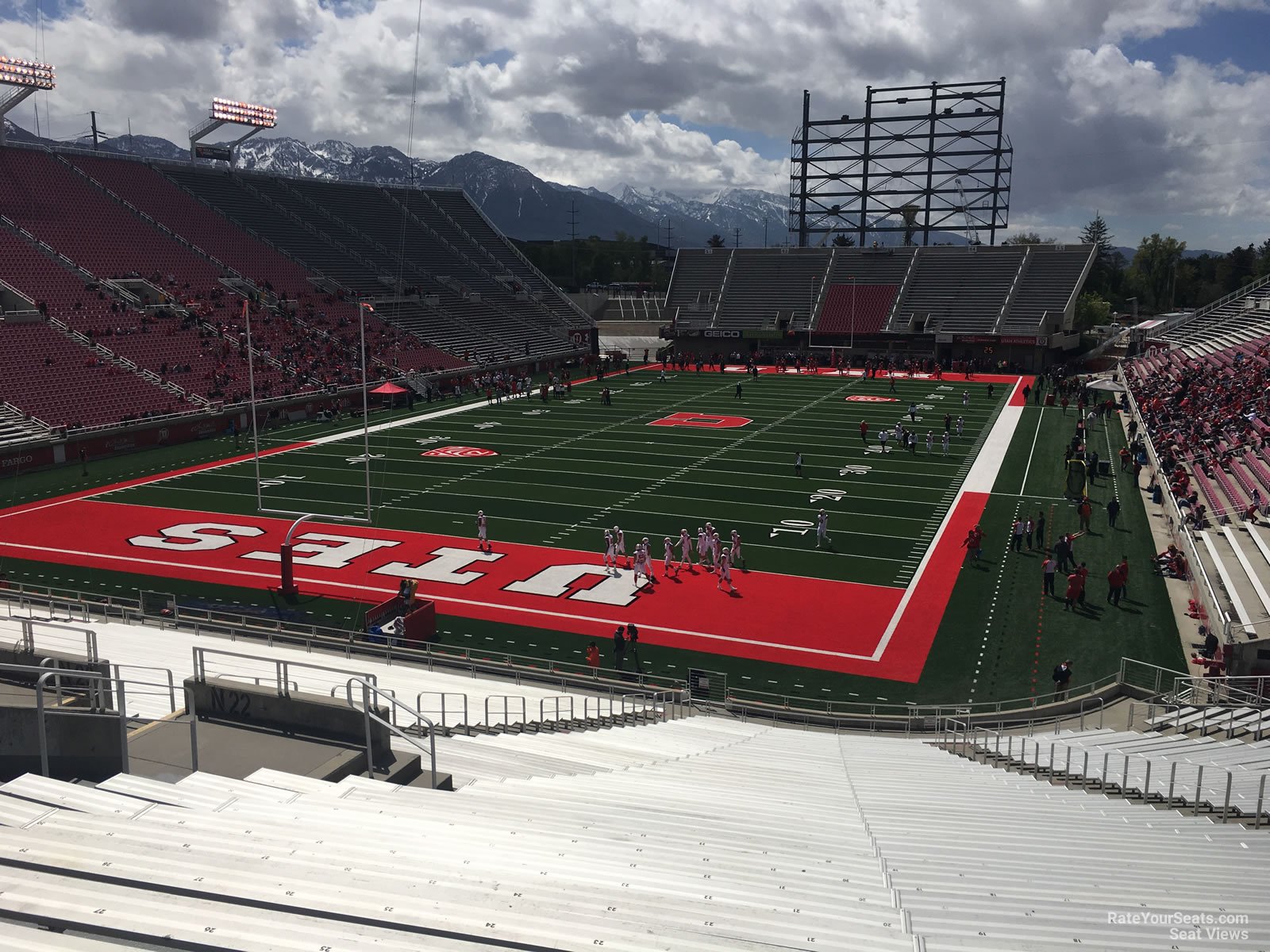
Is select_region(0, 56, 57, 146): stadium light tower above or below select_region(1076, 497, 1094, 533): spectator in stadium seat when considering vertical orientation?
above

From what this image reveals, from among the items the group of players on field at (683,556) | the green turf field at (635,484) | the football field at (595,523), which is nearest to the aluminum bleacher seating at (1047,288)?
the green turf field at (635,484)

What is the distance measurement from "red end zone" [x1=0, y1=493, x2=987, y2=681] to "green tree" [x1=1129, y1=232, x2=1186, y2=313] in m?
73.8

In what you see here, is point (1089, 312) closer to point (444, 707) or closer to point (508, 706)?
point (508, 706)

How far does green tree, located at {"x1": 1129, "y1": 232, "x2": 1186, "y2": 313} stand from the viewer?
84500mm

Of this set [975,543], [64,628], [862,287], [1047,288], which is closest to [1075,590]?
[975,543]

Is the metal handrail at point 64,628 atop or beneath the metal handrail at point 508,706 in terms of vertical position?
atop

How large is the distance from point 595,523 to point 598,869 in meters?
17.7

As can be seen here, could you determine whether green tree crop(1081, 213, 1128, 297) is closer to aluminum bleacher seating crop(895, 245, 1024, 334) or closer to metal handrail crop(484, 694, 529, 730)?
aluminum bleacher seating crop(895, 245, 1024, 334)

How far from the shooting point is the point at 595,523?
22.4 m

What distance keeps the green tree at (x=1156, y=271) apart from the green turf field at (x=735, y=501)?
54.7 metres

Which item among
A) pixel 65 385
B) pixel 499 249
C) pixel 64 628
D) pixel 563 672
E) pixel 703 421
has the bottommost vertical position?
pixel 563 672

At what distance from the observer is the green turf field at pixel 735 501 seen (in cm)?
1514

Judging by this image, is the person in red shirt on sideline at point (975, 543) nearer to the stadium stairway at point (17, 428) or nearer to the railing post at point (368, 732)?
the railing post at point (368, 732)

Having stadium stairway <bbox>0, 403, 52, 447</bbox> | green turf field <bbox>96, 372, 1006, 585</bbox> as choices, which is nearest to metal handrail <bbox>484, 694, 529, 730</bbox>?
green turf field <bbox>96, 372, 1006, 585</bbox>
